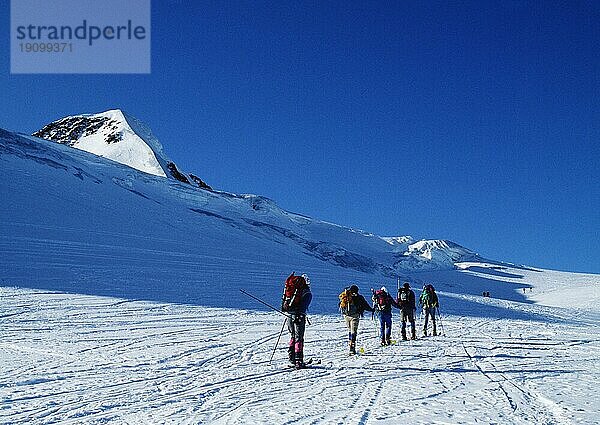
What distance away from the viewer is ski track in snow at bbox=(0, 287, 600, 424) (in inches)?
225

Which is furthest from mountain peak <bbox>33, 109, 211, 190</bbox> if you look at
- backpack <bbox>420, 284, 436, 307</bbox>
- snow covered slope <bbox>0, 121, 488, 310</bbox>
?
backpack <bbox>420, 284, 436, 307</bbox>

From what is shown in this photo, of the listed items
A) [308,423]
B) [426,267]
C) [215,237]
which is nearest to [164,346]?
[308,423]

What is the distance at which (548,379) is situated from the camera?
7.82 m

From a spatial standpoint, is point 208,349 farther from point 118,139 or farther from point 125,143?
point 118,139

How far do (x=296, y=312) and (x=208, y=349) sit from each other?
2686mm

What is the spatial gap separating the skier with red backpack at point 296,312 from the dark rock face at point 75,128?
14875 cm

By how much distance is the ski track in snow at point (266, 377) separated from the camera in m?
5.71

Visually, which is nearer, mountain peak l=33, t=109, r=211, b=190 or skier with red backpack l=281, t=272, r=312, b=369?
skier with red backpack l=281, t=272, r=312, b=369

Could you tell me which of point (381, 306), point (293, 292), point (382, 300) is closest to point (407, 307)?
point (382, 300)

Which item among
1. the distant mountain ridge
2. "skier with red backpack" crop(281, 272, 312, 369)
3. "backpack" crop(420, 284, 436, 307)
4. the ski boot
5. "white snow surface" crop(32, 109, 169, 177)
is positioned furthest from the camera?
"white snow surface" crop(32, 109, 169, 177)

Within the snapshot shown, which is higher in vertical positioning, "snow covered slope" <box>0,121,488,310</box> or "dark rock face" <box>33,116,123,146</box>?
"dark rock face" <box>33,116,123,146</box>

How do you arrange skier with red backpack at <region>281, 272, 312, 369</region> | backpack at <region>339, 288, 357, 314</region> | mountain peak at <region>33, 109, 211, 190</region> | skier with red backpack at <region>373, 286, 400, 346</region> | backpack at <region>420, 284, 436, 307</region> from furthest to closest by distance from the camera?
mountain peak at <region>33, 109, 211, 190</region> → backpack at <region>420, 284, 436, 307</region> → skier with red backpack at <region>373, 286, 400, 346</region> → backpack at <region>339, 288, 357, 314</region> → skier with red backpack at <region>281, 272, 312, 369</region>

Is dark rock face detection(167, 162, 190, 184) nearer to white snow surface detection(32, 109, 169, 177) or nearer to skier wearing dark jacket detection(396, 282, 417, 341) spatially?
white snow surface detection(32, 109, 169, 177)

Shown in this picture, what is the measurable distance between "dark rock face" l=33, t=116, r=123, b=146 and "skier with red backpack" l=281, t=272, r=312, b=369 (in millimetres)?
148752
